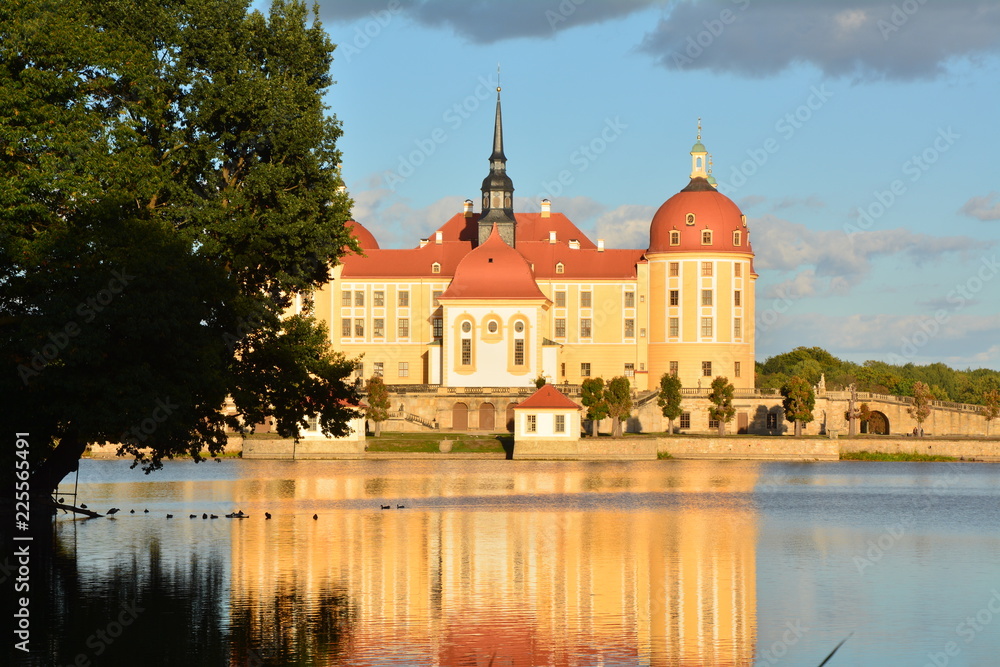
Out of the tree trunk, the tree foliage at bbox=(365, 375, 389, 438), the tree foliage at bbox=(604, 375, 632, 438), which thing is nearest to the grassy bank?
the tree foliage at bbox=(604, 375, 632, 438)

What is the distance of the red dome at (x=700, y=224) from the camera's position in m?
97.8

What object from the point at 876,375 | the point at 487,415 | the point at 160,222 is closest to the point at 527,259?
the point at 487,415

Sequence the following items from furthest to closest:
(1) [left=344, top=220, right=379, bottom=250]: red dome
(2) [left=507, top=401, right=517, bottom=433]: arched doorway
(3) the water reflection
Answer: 1. (1) [left=344, top=220, right=379, bottom=250]: red dome
2. (2) [left=507, top=401, right=517, bottom=433]: arched doorway
3. (3) the water reflection

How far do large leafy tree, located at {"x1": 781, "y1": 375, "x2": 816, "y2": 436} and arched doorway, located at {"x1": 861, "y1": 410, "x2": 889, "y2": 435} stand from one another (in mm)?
8613

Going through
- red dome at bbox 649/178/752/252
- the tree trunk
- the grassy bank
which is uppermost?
red dome at bbox 649/178/752/252

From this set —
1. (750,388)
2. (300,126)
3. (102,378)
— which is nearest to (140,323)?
(102,378)

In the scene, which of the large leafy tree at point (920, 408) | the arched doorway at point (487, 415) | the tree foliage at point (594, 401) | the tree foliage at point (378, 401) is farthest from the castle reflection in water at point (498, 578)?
the large leafy tree at point (920, 408)

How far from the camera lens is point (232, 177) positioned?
109 feet

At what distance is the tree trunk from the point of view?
31031 millimetres

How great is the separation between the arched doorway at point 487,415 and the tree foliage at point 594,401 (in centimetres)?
1004

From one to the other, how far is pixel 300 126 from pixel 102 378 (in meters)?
8.62

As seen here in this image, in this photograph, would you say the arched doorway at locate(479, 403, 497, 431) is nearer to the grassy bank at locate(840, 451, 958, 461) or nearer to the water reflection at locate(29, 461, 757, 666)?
the grassy bank at locate(840, 451, 958, 461)

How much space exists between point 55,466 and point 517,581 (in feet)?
40.4

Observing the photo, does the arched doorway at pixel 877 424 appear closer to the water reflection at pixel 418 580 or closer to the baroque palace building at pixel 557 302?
the baroque palace building at pixel 557 302
